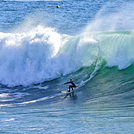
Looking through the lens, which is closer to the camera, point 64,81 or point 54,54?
point 64,81

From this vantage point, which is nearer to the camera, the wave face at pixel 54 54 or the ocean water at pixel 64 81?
the ocean water at pixel 64 81

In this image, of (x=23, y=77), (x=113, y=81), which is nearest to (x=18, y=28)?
(x=23, y=77)

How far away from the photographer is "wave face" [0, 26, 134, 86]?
17453mm

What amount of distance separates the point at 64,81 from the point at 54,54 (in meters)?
3.29

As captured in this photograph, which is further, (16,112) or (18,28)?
(18,28)

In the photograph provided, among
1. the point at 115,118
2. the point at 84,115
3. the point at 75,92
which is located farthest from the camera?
the point at 75,92

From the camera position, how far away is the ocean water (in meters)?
8.60

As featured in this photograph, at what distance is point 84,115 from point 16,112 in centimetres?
277

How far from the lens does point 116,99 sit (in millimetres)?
11672

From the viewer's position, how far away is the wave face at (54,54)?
57.3 ft

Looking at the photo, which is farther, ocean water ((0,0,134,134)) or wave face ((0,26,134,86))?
wave face ((0,26,134,86))

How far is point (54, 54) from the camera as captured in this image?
19.6 metres

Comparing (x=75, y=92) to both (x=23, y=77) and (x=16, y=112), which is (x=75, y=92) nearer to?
(x=16, y=112)

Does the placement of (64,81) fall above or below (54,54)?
below
